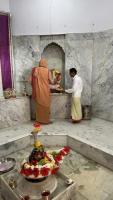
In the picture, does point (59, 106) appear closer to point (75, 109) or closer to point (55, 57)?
point (75, 109)

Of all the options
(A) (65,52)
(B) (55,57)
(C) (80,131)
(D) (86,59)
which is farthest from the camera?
(B) (55,57)

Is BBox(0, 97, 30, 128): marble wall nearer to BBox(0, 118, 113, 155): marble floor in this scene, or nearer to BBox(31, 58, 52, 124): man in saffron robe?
BBox(0, 118, 113, 155): marble floor

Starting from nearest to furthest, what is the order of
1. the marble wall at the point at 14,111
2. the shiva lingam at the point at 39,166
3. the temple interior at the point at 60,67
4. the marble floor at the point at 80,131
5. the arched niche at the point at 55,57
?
1. the shiva lingam at the point at 39,166
2. the marble floor at the point at 80,131
3. the temple interior at the point at 60,67
4. the marble wall at the point at 14,111
5. the arched niche at the point at 55,57

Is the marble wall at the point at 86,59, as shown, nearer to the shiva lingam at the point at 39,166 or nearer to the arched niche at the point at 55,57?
the arched niche at the point at 55,57

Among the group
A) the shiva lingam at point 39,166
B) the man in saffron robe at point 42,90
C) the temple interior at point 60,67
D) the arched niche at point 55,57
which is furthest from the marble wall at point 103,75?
the shiva lingam at point 39,166

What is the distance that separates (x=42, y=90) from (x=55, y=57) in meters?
1.69

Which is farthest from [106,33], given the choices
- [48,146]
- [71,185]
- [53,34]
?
[71,185]

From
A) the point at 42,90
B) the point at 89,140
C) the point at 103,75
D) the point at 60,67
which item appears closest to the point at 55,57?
the point at 60,67

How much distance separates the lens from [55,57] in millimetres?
6254

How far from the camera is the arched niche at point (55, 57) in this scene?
6.14 metres

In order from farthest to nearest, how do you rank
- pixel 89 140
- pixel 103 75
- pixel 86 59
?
pixel 86 59 < pixel 103 75 < pixel 89 140

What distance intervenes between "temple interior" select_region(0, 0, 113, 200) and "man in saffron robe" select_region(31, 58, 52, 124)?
0.32m

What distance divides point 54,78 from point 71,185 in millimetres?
3791

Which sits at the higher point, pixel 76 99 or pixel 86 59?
pixel 86 59
